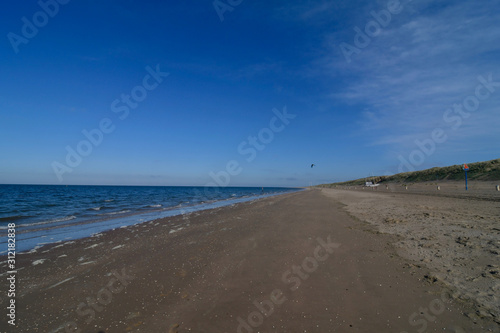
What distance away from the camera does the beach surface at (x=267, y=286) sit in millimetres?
4031

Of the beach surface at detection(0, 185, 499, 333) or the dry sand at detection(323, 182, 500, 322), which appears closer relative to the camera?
the beach surface at detection(0, 185, 499, 333)

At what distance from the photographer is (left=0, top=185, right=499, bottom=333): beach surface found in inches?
159

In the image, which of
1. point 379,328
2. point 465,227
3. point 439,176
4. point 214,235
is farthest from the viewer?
point 439,176

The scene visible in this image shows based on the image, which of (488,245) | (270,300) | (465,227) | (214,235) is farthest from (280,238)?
(465,227)

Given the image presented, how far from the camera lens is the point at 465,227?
31.9 ft

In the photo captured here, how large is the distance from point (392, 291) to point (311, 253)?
9.75 ft

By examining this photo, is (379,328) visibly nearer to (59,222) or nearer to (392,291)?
(392,291)

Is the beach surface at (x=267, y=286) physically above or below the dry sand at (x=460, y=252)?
below

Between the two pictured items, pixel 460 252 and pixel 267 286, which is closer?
pixel 267 286

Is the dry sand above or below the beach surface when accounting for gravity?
above

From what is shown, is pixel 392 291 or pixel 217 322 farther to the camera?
pixel 392 291

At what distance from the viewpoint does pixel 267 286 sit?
5.42m

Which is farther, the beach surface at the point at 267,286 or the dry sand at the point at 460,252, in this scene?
the dry sand at the point at 460,252

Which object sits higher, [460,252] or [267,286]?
[460,252]
